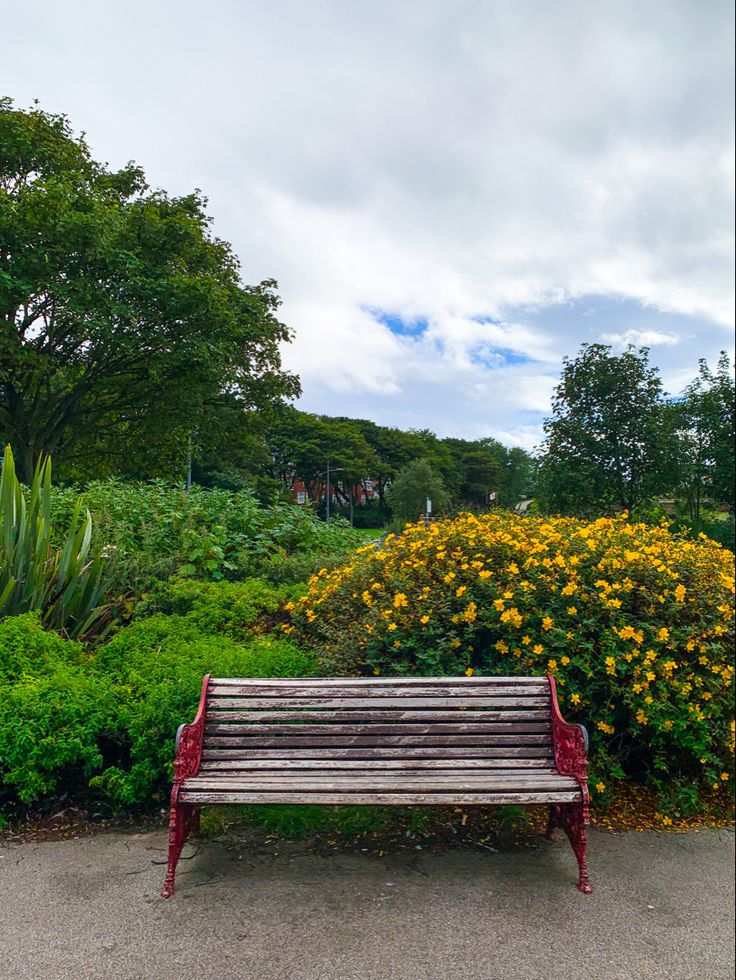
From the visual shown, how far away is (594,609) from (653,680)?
432 mm

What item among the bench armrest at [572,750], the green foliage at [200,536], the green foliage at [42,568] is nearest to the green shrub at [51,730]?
the green foliage at [42,568]

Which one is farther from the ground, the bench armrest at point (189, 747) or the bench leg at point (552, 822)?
the bench armrest at point (189, 747)

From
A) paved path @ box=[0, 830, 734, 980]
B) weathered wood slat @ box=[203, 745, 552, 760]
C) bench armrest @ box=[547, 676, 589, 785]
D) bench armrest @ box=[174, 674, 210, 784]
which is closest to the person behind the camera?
paved path @ box=[0, 830, 734, 980]

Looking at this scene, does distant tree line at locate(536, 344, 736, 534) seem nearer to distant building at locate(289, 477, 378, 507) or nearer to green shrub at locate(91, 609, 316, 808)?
green shrub at locate(91, 609, 316, 808)

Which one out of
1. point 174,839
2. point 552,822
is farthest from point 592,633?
point 174,839

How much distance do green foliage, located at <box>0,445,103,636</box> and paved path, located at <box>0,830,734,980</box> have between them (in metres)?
1.91

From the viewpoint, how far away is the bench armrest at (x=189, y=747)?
103 inches

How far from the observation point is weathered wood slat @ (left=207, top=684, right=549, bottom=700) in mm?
2963

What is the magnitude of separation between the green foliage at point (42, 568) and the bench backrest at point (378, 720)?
2109 millimetres

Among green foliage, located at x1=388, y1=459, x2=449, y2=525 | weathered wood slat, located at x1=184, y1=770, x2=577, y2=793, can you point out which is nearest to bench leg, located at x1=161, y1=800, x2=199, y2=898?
weathered wood slat, located at x1=184, y1=770, x2=577, y2=793

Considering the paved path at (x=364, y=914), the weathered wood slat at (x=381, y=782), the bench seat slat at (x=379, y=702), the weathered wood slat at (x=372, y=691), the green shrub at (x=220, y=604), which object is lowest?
the paved path at (x=364, y=914)

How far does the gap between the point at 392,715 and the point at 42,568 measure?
9.56 ft

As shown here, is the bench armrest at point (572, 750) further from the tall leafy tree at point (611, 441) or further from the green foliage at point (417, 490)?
the green foliage at point (417, 490)

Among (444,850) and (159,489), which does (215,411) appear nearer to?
(159,489)
